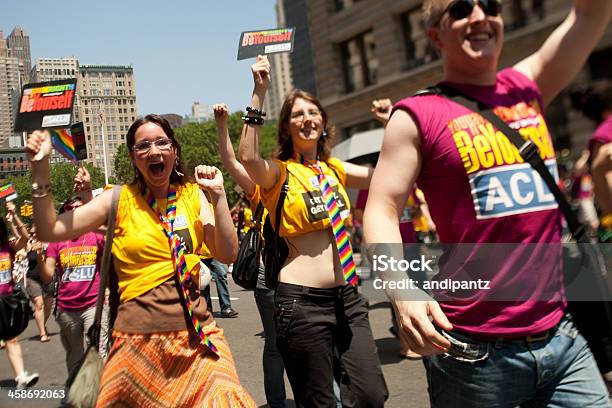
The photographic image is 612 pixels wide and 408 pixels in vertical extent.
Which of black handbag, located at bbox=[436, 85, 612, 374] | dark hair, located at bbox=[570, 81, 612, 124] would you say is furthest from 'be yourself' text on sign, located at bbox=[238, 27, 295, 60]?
dark hair, located at bbox=[570, 81, 612, 124]

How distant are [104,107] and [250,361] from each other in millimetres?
3543

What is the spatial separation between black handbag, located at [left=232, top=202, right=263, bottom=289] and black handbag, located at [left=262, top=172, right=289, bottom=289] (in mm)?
502

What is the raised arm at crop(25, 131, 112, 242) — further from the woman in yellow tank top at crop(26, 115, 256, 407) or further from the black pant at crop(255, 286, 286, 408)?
the black pant at crop(255, 286, 286, 408)

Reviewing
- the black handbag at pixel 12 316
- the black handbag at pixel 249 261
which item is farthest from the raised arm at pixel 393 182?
the black handbag at pixel 12 316

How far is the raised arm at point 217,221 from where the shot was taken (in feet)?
11.3

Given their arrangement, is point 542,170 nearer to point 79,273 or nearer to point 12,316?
point 12,316

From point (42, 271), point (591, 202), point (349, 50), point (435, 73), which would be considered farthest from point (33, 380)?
point (349, 50)

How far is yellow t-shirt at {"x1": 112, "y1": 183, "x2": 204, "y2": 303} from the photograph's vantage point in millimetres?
3340

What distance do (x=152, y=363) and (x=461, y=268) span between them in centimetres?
171

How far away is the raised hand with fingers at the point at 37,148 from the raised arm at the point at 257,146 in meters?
1.03

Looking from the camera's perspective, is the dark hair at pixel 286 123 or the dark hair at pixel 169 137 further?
the dark hair at pixel 286 123

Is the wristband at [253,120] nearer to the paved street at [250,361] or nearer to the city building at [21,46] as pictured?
the paved street at [250,361]

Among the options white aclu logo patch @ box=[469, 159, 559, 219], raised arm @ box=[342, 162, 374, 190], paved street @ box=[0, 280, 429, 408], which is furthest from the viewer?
paved street @ box=[0, 280, 429, 408]

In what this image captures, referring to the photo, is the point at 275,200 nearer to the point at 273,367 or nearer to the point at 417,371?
the point at 273,367
